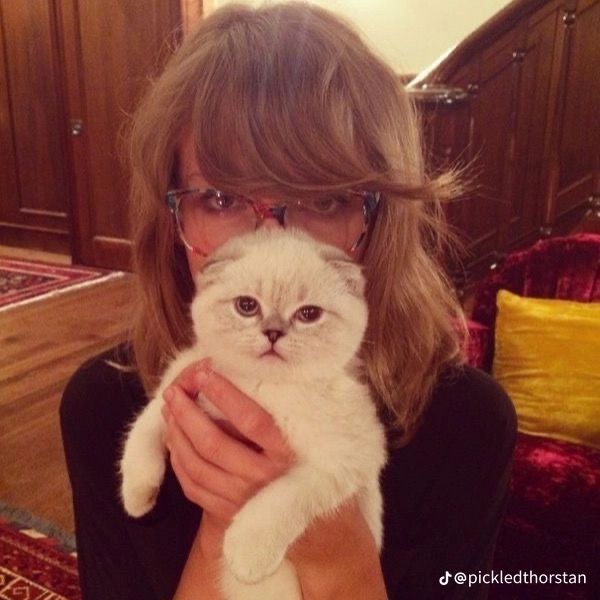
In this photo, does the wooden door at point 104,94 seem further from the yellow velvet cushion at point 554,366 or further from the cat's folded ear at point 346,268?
the cat's folded ear at point 346,268

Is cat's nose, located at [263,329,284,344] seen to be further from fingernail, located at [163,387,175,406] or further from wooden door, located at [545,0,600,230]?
wooden door, located at [545,0,600,230]

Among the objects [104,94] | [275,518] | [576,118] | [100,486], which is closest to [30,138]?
[104,94]

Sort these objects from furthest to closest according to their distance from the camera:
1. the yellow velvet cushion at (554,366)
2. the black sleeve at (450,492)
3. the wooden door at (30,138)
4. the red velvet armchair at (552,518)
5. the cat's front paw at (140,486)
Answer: the wooden door at (30,138), the yellow velvet cushion at (554,366), the red velvet armchair at (552,518), the black sleeve at (450,492), the cat's front paw at (140,486)

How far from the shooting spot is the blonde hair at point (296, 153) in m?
0.86

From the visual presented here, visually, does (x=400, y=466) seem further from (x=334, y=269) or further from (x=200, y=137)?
(x=200, y=137)

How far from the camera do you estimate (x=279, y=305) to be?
788 millimetres

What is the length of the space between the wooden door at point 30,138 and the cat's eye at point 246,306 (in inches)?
199

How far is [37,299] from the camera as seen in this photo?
14.6ft

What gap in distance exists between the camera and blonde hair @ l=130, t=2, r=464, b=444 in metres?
0.86

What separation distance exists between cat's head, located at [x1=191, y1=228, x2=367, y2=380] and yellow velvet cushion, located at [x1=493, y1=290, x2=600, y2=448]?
57.1 inches

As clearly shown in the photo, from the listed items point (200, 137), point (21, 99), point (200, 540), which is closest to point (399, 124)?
point (200, 137)

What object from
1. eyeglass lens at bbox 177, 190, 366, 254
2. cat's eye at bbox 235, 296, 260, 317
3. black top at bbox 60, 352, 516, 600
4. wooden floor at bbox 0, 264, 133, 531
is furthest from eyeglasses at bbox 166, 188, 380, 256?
wooden floor at bbox 0, 264, 133, 531

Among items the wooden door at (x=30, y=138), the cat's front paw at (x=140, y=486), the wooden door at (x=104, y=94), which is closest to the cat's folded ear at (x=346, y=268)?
the cat's front paw at (x=140, y=486)

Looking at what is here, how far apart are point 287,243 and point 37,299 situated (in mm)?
4066
